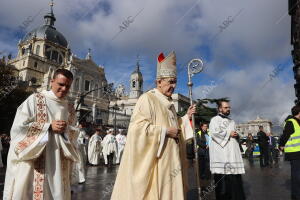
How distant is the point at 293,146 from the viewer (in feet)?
16.2

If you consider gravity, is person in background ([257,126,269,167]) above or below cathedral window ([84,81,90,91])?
below

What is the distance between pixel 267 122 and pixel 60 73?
4361 inches

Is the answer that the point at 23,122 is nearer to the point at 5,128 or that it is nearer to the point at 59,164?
the point at 59,164

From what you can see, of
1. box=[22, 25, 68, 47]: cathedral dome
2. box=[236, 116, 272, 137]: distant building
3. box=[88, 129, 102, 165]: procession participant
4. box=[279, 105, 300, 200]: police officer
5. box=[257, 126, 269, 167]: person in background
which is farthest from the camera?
box=[236, 116, 272, 137]: distant building

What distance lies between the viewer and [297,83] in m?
7.38

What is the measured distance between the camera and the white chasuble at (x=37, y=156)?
2.54 m

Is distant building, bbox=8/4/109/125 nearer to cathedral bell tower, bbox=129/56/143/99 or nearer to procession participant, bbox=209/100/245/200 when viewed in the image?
cathedral bell tower, bbox=129/56/143/99

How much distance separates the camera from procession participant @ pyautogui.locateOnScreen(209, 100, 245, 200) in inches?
193

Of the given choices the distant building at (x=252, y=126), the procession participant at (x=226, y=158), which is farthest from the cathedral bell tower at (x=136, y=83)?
the procession participant at (x=226, y=158)

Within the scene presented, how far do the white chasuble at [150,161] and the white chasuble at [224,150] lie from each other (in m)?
2.18

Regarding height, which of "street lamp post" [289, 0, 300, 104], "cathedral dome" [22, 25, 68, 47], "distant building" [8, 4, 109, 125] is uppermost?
Result: "cathedral dome" [22, 25, 68, 47]

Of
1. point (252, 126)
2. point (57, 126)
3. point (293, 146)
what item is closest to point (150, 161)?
point (57, 126)

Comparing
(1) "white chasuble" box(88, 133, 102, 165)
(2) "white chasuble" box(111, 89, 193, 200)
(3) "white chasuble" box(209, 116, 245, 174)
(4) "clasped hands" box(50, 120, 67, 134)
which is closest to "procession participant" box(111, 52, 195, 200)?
(2) "white chasuble" box(111, 89, 193, 200)

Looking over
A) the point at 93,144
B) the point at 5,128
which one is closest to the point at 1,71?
the point at 5,128
